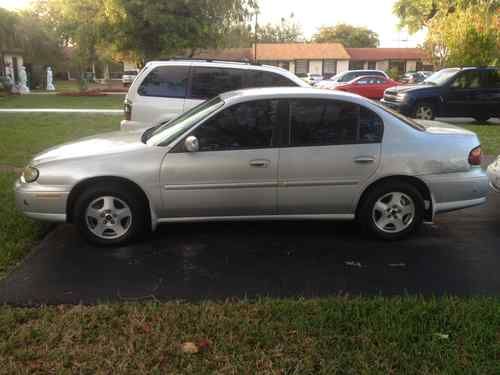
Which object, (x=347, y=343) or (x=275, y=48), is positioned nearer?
(x=347, y=343)

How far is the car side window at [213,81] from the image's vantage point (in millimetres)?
8602

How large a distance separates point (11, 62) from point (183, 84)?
39061mm

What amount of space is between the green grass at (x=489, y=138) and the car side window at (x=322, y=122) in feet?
20.7

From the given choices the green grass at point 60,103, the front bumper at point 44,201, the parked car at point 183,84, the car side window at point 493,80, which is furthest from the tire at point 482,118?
the front bumper at point 44,201

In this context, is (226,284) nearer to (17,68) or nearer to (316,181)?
(316,181)

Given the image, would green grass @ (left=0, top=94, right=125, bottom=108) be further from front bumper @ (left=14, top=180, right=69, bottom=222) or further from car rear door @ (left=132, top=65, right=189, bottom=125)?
front bumper @ (left=14, top=180, right=69, bottom=222)

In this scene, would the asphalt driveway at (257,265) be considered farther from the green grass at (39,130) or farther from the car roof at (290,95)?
the green grass at (39,130)

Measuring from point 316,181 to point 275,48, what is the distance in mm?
56205

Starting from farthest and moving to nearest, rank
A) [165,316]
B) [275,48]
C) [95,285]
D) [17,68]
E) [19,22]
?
[275,48]
[17,68]
[19,22]
[95,285]
[165,316]

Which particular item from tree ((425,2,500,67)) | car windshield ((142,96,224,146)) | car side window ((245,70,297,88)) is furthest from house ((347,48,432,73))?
car windshield ((142,96,224,146))

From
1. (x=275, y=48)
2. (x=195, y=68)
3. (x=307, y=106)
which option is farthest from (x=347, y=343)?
(x=275, y=48)

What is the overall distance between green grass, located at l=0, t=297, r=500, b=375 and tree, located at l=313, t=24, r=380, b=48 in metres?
80.9

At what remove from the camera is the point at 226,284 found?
14.1 ft

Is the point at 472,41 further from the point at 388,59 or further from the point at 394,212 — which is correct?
the point at 388,59
